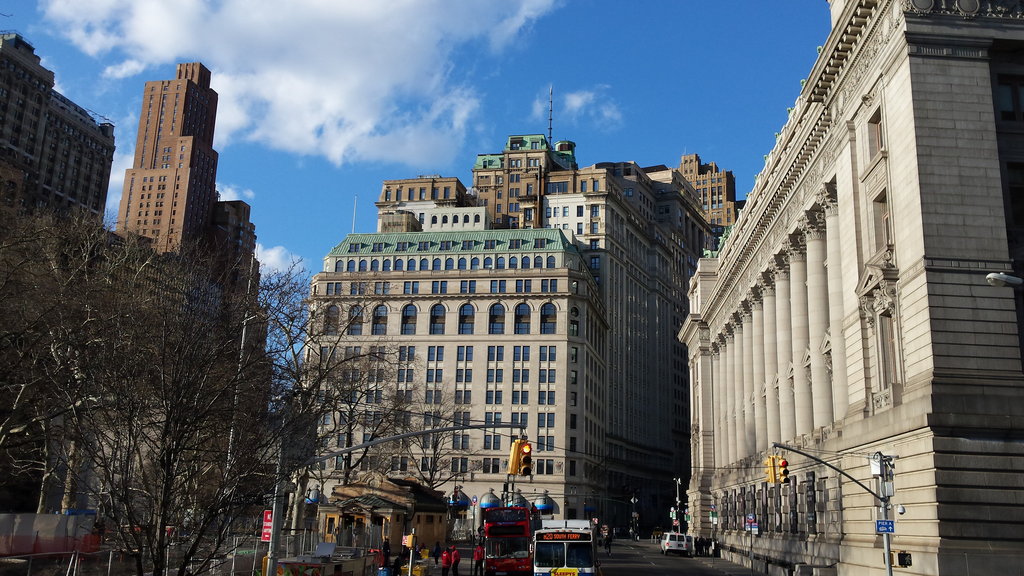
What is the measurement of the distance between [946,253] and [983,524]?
9.82 metres

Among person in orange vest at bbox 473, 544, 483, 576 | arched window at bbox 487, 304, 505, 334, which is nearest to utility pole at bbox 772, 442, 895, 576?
person in orange vest at bbox 473, 544, 483, 576

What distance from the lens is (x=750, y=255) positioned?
235 ft

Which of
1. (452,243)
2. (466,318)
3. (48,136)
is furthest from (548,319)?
(48,136)

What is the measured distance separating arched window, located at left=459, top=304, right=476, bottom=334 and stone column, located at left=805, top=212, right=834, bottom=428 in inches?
2586

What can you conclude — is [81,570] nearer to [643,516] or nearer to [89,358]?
[89,358]

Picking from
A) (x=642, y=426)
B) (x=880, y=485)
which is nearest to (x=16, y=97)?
(x=642, y=426)

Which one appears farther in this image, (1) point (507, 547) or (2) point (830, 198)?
(2) point (830, 198)

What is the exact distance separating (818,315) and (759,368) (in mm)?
17905

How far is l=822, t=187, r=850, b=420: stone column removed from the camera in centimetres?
4500

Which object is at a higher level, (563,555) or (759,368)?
(759,368)

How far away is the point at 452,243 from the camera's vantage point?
120062mm

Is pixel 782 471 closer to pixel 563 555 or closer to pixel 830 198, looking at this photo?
pixel 563 555

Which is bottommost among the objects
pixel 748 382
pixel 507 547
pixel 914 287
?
pixel 507 547

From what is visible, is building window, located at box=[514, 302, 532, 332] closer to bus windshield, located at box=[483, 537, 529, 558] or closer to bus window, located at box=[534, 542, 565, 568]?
bus windshield, located at box=[483, 537, 529, 558]
